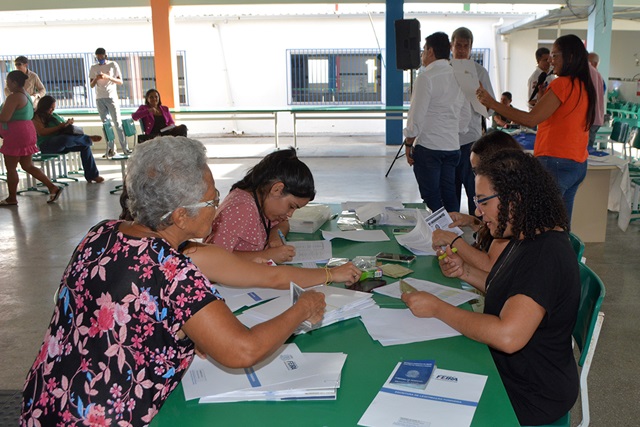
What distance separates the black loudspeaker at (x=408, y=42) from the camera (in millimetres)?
7504

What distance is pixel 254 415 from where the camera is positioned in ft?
4.75

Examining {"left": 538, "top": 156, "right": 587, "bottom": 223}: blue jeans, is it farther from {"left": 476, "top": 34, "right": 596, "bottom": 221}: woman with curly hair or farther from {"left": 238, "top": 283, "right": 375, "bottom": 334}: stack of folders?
{"left": 238, "top": 283, "right": 375, "bottom": 334}: stack of folders

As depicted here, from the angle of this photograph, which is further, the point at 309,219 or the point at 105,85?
the point at 105,85

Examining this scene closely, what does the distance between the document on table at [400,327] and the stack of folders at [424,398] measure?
177 millimetres

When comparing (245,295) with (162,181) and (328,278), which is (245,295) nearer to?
(328,278)

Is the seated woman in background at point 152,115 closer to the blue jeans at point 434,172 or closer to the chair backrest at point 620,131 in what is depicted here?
the blue jeans at point 434,172

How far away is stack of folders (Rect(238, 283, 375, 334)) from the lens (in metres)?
1.95

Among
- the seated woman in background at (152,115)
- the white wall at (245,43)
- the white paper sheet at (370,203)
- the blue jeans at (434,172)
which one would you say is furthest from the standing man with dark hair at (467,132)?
the white wall at (245,43)

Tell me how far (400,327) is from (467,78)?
3.53 metres

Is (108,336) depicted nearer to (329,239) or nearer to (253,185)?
(253,185)

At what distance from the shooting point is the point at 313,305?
5.87 ft

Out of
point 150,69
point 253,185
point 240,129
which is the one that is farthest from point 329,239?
point 150,69

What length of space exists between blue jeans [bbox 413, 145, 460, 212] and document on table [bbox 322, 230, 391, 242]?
162 centimetres

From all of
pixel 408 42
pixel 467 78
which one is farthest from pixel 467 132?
pixel 408 42
